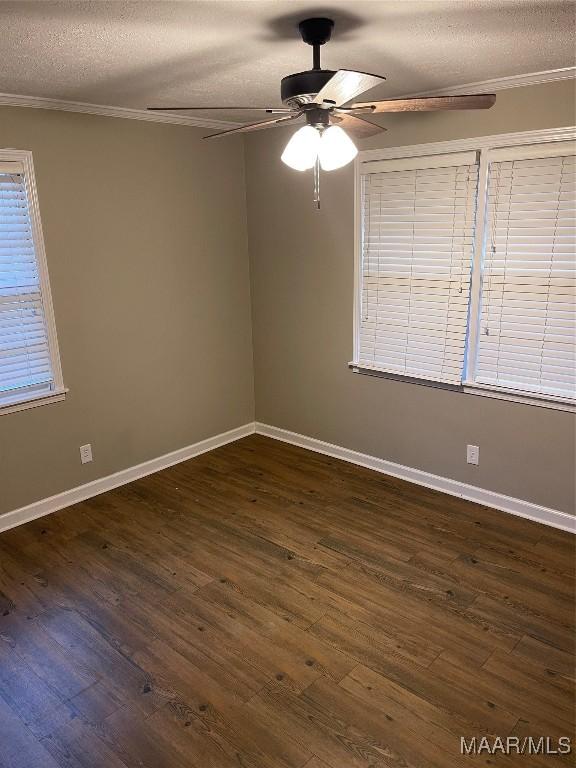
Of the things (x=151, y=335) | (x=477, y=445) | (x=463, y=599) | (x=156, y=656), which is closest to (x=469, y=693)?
(x=463, y=599)

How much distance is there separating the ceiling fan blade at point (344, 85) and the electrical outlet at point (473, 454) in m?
2.36

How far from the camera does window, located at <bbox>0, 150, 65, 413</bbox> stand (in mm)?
3123

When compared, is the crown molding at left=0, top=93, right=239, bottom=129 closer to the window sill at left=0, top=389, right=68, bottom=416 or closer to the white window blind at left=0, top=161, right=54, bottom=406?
the white window blind at left=0, top=161, right=54, bottom=406

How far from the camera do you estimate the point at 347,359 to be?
4020 millimetres

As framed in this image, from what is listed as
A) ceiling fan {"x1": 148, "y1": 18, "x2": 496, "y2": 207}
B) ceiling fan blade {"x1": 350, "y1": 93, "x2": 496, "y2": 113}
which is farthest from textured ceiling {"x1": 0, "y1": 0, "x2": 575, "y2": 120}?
ceiling fan blade {"x1": 350, "y1": 93, "x2": 496, "y2": 113}

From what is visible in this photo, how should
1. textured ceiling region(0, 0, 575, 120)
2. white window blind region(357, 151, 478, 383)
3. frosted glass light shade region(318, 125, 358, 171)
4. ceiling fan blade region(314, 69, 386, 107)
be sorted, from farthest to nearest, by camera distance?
white window blind region(357, 151, 478, 383) < frosted glass light shade region(318, 125, 358, 171) < textured ceiling region(0, 0, 575, 120) < ceiling fan blade region(314, 69, 386, 107)

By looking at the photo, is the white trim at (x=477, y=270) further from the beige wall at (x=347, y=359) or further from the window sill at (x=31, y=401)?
the window sill at (x=31, y=401)

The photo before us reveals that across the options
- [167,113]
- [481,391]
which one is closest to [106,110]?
[167,113]

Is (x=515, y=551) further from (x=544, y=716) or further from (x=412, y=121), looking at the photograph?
(x=412, y=121)

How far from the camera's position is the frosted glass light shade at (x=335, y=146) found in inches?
78.0

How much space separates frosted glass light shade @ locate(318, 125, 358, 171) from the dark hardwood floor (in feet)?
6.58

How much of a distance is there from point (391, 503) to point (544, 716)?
1.63m

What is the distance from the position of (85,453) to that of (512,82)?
3.33 metres

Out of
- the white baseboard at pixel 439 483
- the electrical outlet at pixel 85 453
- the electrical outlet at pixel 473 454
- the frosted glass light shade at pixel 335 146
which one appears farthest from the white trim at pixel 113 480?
the frosted glass light shade at pixel 335 146
